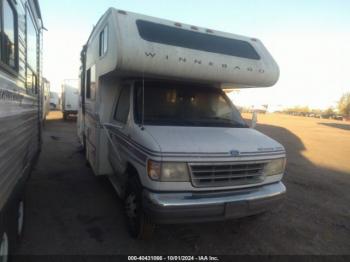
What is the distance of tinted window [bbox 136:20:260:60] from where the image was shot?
4.20 m

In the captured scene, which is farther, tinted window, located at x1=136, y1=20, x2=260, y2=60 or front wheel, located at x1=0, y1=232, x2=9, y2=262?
tinted window, located at x1=136, y1=20, x2=260, y2=60

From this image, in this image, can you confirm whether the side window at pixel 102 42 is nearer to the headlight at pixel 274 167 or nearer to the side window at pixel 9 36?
the side window at pixel 9 36

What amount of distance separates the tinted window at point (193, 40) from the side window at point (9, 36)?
5.06 feet

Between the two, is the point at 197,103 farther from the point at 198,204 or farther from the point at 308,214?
the point at 308,214

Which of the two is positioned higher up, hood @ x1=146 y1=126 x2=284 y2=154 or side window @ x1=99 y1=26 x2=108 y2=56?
side window @ x1=99 y1=26 x2=108 y2=56

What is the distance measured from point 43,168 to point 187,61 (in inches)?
209

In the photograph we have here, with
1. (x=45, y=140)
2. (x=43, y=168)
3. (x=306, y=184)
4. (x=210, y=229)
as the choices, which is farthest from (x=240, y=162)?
(x=45, y=140)

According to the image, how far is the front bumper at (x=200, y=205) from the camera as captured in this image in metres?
3.41

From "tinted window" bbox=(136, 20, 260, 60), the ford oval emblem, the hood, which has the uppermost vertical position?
"tinted window" bbox=(136, 20, 260, 60)

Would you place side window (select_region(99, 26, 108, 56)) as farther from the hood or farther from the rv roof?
the hood

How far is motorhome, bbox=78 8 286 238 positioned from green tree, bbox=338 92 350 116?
7886 centimetres

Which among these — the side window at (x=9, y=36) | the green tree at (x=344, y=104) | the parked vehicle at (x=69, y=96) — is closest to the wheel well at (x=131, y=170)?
the side window at (x=9, y=36)

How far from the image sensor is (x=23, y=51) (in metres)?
4.06

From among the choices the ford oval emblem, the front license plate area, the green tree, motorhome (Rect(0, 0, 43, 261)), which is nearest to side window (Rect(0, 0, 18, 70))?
motorhome (Rect(0, 0, 43, 261))
